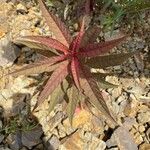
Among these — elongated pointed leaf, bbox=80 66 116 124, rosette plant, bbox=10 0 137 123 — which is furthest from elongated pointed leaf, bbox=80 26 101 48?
elongated pointed leaf, bbox=80 66 116 124

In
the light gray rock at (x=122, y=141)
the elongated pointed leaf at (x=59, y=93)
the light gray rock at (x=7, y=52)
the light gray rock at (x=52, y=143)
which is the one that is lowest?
the light gray rock at (x=122, y=141)

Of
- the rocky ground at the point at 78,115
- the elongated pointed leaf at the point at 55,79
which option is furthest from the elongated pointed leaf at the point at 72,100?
the rocky ground at the point at 78,115

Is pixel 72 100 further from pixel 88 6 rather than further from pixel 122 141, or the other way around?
pixel 88 6

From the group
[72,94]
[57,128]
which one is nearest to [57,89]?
[72,94]

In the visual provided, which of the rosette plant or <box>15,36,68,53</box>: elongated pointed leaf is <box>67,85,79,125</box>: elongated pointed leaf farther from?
<box>15,36,68,53</box>: elongated pointed leaf

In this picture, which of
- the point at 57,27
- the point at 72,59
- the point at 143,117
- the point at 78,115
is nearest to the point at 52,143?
the point at 78,115

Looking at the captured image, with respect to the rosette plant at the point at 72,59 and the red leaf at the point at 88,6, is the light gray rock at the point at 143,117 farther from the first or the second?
the red leaf at the point at 88,6
